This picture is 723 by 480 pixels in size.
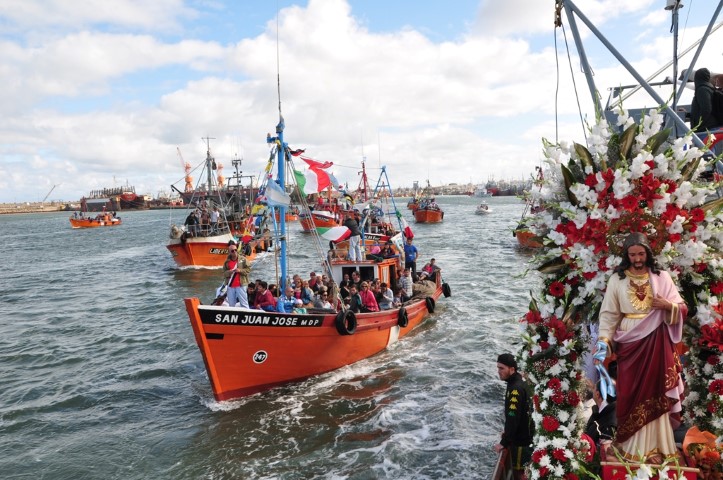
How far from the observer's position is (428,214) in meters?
73.4

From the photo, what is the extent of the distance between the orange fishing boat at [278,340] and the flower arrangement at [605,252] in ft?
24.4

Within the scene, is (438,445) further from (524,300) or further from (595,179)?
(524,300)

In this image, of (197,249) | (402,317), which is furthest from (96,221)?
(402,317)

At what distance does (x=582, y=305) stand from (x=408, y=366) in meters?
9.89

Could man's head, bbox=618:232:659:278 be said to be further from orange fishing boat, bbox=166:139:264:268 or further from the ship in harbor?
the ship in harbor

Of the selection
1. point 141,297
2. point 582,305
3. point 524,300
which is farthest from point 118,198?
point 582,305

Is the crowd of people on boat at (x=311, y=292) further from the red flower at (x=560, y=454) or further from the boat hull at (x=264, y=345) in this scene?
the red flower at (x=560, y=454)

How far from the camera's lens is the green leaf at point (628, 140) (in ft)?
16.4

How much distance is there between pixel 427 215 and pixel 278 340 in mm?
62767

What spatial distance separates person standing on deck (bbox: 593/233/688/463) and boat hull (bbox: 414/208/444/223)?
227ft

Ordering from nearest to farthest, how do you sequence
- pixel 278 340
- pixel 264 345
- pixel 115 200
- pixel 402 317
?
pixel 264 345
pixel 278 340
pixel 402 317
pixel 115 200

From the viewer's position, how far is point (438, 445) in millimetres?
9984

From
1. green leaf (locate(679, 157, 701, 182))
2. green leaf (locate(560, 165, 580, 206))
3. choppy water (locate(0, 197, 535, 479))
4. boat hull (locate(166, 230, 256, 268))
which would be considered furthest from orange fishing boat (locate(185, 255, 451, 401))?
boat hull (locate(166, 230, 256, 268))

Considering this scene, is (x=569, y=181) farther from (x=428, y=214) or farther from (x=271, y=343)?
(x=428, y=214)
